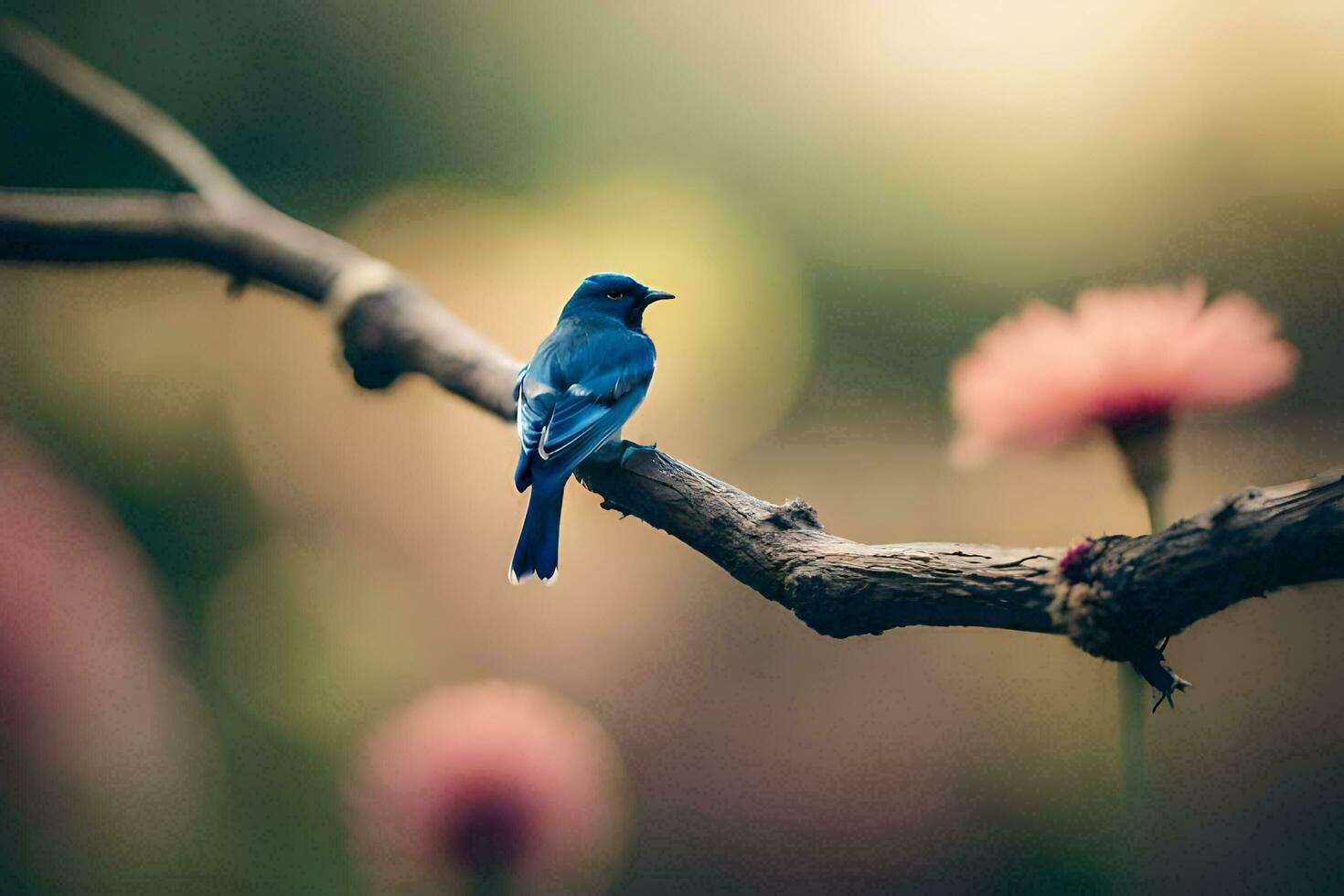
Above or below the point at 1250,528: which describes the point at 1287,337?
above

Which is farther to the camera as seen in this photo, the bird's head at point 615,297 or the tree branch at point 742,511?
the bird's head at point 615,297

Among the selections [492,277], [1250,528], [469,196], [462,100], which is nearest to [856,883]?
[1250,528]

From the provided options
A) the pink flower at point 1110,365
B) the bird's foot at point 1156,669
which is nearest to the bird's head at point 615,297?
the pink flower at point 1110,365

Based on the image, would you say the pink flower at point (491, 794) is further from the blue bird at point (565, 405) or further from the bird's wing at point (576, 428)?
the bird's wing at point (576, 428)

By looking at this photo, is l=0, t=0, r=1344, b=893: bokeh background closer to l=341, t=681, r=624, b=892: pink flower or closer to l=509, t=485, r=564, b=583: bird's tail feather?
l=341, t=681, r=624, b=892: pink flower

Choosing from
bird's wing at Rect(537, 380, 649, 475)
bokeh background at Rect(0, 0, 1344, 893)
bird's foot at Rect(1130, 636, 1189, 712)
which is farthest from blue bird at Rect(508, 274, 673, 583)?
bird's foot at Rect(1130, 636, 1189, 712)

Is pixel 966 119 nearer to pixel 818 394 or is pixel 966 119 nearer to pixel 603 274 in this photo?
pixel 818 394
